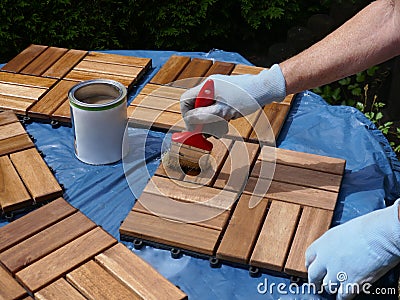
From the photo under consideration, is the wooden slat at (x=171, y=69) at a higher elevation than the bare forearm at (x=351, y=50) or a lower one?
lower

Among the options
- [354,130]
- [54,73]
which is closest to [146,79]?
[54,73]

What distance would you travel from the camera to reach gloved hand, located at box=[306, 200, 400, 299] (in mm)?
1602

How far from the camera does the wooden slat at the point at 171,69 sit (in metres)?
2.55

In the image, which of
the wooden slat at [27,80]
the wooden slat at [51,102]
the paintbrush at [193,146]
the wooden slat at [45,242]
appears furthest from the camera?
the wooden slat at [27,80]

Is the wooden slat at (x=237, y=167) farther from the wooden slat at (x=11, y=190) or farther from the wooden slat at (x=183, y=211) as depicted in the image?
the wooden slat at (x=11, y=190)

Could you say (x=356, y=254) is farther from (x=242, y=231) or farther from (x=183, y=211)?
(x=183, y=211)

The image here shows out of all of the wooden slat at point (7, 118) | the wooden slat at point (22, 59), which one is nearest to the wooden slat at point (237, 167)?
the wooden slat at point (7, 118)

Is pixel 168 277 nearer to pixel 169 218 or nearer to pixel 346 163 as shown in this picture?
pixel 169 218

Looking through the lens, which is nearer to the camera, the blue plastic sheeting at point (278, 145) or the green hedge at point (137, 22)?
the blue plastic sheeting at point (278, 145)

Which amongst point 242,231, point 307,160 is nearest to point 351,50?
point 307,160

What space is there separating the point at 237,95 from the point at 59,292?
0.87 m

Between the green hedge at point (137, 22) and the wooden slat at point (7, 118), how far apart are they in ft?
4.25

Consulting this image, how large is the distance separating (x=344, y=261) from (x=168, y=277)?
508mm

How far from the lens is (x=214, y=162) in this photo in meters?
2.05
